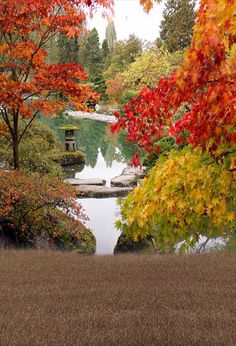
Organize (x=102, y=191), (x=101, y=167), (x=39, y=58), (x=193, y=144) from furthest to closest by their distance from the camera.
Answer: (x=101, y=167)
(x=102, y=191)
(x=39, y=58)
(x=193, y=144)

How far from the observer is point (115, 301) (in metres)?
5.85

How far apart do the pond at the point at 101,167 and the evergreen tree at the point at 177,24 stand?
11.6 meters

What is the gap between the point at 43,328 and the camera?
15.6 ft

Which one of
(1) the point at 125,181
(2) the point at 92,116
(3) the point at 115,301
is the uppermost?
(2) the point at 92,116

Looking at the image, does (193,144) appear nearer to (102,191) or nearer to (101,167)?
(102,191)

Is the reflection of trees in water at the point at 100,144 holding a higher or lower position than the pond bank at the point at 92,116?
lower

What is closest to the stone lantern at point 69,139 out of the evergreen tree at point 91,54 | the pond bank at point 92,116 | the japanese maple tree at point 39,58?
the japanese maple tree at point 39,58

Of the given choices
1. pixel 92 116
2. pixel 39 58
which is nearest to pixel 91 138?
pixel 92 116

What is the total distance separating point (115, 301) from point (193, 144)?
201cm

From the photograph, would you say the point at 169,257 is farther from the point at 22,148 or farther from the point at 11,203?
the point at 22,148

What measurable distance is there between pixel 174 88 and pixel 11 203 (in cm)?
700

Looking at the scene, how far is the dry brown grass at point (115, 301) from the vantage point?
4.60m

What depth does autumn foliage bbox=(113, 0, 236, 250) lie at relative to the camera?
409cm

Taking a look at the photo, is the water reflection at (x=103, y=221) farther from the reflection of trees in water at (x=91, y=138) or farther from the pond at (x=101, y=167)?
the reflection of trees in water at (x=91, y=138)
